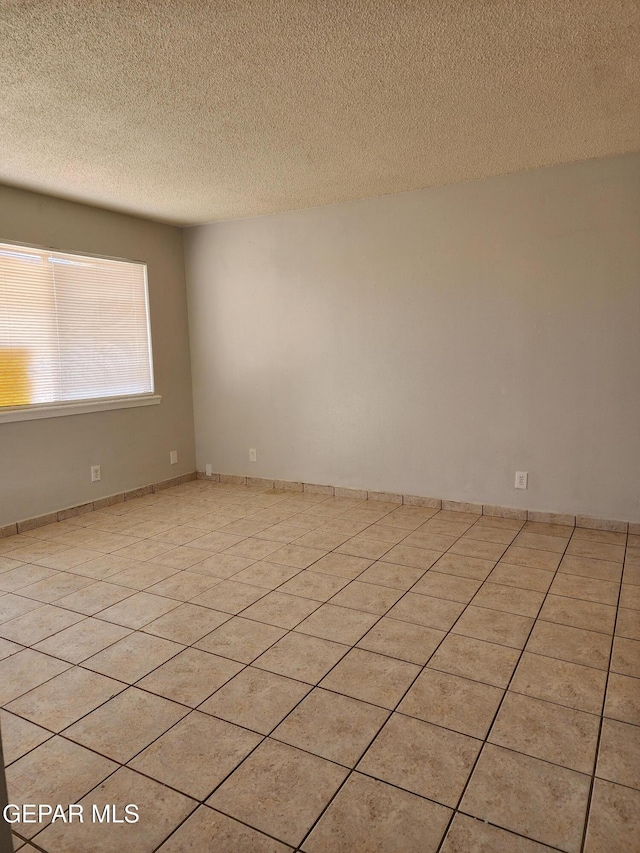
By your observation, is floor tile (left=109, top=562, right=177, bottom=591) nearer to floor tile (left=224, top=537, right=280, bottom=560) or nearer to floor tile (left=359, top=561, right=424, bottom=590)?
floor tile (left=224, top=537, right=280, bottom=560)

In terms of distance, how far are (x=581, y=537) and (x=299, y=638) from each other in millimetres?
2194

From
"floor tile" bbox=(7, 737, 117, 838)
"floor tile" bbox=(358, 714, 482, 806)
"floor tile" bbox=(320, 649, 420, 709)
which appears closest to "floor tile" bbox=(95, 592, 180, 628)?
"floor tile" bbox=(7, 737, 117, 838)

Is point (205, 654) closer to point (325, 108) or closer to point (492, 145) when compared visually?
point (325, 108)

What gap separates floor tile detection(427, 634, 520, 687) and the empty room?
0.06ft

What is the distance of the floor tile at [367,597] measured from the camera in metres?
2.78

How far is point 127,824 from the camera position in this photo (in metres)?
1.54

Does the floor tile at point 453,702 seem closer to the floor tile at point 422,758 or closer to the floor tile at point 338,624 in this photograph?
the floor tile at point 422,758

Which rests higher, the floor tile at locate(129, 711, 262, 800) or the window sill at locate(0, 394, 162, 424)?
the window sill at locate(0, 394, 162, 424)

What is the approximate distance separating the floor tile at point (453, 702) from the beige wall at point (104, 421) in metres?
3.22

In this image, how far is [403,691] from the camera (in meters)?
2.10

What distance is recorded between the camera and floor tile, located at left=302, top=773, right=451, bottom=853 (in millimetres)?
1448

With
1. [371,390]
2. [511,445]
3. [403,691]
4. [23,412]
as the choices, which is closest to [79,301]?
[23,412]

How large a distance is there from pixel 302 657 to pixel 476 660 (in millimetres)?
703

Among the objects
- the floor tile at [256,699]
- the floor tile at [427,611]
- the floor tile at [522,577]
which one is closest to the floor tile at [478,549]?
the floor tile at [522,577]
